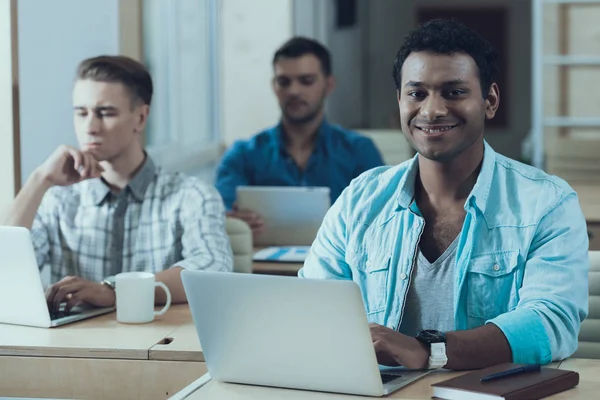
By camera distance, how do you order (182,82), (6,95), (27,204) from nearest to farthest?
(27,204)
(6,95)
(182,82)

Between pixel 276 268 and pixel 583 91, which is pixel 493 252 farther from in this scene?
pixel 583 91

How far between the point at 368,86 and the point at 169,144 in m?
4.79

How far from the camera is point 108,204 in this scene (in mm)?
2916

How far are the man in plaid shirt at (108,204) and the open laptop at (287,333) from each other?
3.27 feet

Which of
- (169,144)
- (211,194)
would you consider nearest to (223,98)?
(169,144)

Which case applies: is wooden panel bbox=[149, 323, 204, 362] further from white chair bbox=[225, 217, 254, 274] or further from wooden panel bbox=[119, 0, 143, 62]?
wooden panel bbox=[119, 0, 143, 62]

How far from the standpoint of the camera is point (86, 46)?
11.5ft

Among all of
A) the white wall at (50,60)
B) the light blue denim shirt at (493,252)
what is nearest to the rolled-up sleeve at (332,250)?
the light blue denim shirt at (493,252)

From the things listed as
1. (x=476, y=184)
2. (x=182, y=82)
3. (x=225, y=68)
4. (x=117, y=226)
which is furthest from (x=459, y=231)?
(x=225, y=68)

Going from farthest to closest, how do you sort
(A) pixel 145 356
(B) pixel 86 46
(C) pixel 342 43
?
(C) pixel 342 43, (B) pixel 86 46, (A) pixel 145 356

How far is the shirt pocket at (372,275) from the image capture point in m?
2.18

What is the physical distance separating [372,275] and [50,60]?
1.53 m

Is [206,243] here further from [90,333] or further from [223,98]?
[223,98]

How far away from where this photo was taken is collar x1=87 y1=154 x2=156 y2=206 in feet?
9.53
